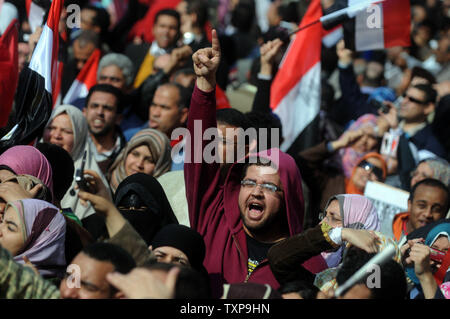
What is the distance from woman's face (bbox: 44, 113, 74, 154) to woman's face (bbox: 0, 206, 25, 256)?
87.7 inches

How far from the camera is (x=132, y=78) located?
7.87m

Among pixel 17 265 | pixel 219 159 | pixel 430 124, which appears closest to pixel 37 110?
pixel 219 159

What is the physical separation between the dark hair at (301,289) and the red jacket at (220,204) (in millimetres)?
494

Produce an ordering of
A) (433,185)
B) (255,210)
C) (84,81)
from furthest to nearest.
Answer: (84,81) < (433,185) < (255,210)

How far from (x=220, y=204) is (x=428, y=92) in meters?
3.79

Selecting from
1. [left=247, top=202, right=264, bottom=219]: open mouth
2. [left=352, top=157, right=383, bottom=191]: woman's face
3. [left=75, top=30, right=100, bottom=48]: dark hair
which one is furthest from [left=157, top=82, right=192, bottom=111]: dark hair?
[left=247, top=202, right=264, bottom=219]: open mouth

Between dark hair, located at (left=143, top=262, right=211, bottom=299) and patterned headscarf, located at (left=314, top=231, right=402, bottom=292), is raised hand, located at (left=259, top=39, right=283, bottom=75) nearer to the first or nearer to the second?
patterned headscarf, located at (left=314, top=231, right=402, bottom=292)

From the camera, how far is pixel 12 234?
3906 millimetres

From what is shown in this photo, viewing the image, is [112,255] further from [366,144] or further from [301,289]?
[366,144]

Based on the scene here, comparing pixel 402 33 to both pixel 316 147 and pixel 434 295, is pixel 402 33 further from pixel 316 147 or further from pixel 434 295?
pixel 434 295

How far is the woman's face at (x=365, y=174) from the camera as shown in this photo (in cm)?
667

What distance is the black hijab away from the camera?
4660 mm

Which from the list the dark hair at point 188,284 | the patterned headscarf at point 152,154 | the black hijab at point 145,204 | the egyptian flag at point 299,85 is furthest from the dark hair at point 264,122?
the dark hair at point 188,284

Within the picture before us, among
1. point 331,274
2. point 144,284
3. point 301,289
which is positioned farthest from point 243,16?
point 144,284
